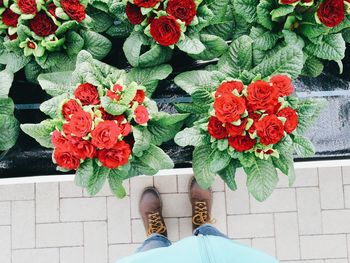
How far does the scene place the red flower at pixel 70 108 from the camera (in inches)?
66.4

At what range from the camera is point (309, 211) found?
8.73ft

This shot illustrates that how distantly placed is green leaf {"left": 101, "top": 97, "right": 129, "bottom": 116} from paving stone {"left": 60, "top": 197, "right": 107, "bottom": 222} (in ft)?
3.50

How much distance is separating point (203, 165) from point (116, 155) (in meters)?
0.41

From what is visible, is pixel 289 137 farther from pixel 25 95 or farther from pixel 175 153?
pixel 25 95

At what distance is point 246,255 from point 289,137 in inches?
17.6

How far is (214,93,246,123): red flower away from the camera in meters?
1.63

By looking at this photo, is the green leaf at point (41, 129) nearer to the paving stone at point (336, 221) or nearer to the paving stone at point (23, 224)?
the paving stone at point (23, 224)

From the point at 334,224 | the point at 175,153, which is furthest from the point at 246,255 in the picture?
the point at 334,224

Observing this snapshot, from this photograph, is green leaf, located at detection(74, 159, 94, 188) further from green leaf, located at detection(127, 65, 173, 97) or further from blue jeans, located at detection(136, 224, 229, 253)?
blue jeans, located at detection(136, 224, 229, 253)

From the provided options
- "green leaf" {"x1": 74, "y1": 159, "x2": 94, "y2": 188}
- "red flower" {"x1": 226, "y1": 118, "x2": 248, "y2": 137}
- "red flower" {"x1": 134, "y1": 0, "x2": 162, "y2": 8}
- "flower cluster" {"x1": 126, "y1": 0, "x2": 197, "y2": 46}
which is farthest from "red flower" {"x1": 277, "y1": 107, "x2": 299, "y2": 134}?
"green leaf" {"x1": 74, "y1": 159, "x2": 94, "y2": 188}

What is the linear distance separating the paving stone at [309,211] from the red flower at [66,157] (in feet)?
4.69

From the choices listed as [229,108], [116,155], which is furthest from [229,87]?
[116,155]

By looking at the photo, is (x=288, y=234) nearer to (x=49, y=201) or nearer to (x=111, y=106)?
(x=49, y=201)

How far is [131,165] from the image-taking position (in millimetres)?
1910
